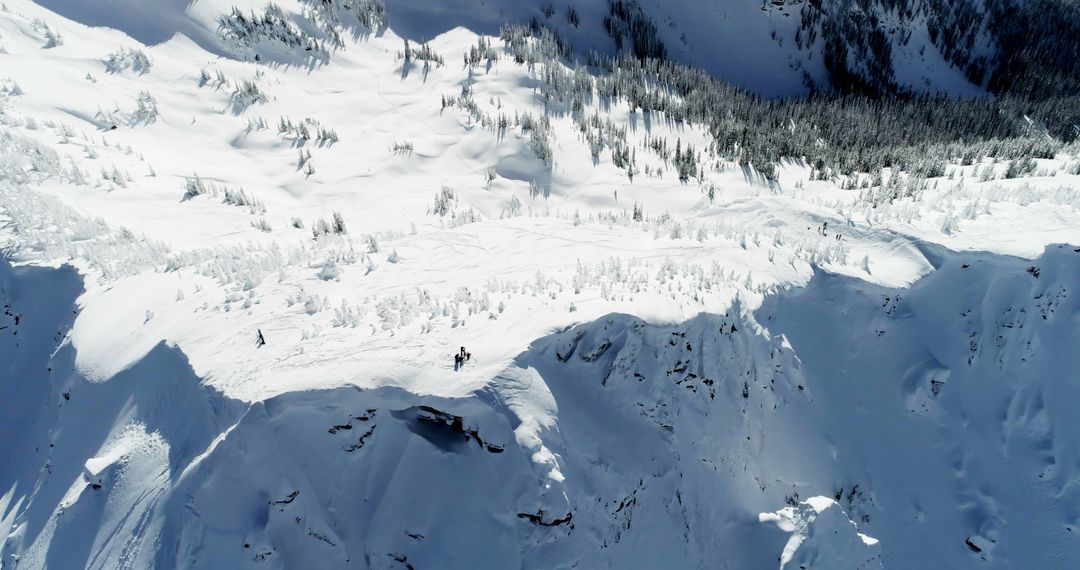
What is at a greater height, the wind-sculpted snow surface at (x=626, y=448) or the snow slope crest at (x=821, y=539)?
the wind-sculpted snow surface at (x=626, y=448)

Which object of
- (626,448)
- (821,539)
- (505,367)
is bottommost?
(821,539)

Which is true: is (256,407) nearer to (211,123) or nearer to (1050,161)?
(211,123)

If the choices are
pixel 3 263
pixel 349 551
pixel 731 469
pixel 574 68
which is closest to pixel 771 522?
pixel 731 469

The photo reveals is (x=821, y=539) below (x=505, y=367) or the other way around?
below

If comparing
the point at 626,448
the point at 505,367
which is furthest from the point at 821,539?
the point at 505,367

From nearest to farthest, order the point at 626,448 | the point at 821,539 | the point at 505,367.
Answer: the point at 505,367
the point at 626,448
the point at 821,539

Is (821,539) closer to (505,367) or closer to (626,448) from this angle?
(626,448)

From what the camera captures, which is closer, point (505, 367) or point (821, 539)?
point (505, 367)
